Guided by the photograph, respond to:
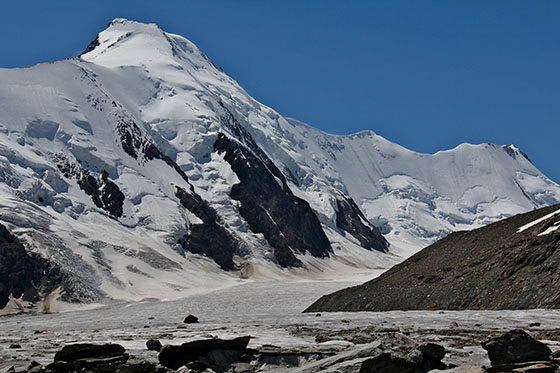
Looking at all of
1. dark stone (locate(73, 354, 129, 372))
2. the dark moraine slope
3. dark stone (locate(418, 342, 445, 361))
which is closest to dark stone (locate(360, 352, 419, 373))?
dark stone (locate(418, 342, 445, 361))

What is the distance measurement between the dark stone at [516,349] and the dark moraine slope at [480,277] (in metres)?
31.2

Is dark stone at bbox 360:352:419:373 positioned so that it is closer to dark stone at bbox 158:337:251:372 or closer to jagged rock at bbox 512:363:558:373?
jagged rock at bbox 512:363:558:373

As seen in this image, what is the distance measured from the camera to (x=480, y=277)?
6022cm

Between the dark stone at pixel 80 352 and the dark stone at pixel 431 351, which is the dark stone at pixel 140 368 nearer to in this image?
the dark stone at pixel 80 352

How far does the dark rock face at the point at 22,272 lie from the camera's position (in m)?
136

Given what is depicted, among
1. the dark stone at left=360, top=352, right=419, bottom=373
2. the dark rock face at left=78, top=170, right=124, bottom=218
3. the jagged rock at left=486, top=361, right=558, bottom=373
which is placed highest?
the dark rock face at left=78, top=170, right=124, bottom=218

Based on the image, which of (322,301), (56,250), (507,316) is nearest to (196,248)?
(56,250)

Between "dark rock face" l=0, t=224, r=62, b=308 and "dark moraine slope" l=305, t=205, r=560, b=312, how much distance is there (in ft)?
259

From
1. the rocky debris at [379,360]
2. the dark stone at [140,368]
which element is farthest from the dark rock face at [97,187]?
the rocky debris at [379,360]

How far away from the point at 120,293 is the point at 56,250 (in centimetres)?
1639

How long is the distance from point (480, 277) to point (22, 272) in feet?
336

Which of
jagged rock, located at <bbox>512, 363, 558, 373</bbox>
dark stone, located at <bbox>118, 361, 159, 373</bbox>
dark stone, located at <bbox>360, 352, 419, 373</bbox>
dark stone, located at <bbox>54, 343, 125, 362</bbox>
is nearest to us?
jagged rock, located at <bbox>512, 363, 558, 373</bbox>

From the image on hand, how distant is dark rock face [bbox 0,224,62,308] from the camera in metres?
136

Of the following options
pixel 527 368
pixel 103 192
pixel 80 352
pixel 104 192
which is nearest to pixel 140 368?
pixel 80 352
